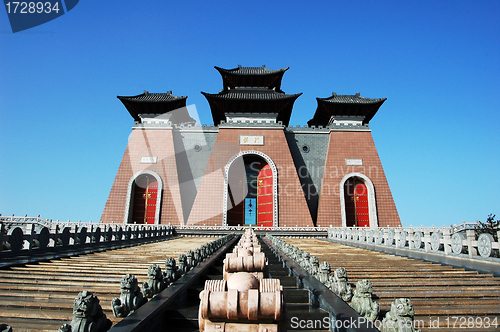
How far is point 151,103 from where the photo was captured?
21344 millimetres

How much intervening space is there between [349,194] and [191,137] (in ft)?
39.9

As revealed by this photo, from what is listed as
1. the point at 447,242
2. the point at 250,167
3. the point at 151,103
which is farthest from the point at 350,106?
the point at 447,242

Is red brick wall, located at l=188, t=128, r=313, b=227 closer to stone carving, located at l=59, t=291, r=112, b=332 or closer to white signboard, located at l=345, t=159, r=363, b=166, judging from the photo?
white signboard, located at l=345, t=159, r=363, b=166

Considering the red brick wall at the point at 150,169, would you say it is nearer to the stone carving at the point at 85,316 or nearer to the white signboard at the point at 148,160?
the white signboard at the point at 148,160

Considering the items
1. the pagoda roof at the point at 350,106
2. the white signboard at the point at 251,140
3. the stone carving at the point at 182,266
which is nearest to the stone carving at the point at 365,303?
the stone carving at the point at 182,266

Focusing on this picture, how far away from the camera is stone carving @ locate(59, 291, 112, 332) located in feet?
6.37

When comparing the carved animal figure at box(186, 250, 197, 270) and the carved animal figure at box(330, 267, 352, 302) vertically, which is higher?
the carved animal figure at box(186, 250, 197, 270)

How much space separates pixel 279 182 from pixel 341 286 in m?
16.7

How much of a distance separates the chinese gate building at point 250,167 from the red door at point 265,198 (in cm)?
7

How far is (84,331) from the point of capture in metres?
1.96

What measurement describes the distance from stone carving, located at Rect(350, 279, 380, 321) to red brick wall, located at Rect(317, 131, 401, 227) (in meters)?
17.0

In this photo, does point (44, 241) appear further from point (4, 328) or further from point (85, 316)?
point (4, 328)

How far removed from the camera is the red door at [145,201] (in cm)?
1959

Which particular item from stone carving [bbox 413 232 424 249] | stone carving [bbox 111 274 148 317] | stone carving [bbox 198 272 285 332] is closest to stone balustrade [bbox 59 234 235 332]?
stone carving [bbox 111 274 148 317]
